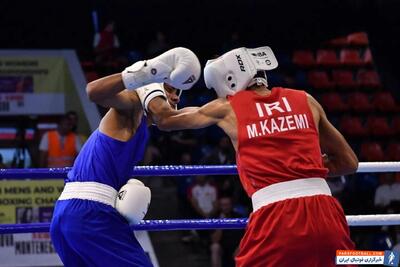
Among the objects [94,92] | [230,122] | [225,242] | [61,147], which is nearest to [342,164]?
[230,122]

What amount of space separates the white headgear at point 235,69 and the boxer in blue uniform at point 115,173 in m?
0.11

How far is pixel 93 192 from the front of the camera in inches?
142

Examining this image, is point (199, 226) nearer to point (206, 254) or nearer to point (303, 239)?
point (303, 239)

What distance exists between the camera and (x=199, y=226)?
4570 mm

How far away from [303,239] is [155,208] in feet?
20.1

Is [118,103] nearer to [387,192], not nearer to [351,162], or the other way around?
[351,162]

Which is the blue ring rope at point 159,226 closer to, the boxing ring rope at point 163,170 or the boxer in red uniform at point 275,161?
the boxing ring rope at point 163,170

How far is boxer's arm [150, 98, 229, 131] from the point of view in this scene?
332cm

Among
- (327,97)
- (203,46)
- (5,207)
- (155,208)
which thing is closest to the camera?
(5,207)

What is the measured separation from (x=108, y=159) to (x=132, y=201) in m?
0.21

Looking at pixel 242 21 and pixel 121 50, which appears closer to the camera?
pixel 121 50

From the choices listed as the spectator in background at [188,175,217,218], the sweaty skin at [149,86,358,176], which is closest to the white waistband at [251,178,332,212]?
the sweaty skin at [149,86,358,176]

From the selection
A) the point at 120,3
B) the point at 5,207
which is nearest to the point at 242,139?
the point at 5,207

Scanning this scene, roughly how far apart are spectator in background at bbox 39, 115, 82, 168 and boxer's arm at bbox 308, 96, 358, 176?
528cm
